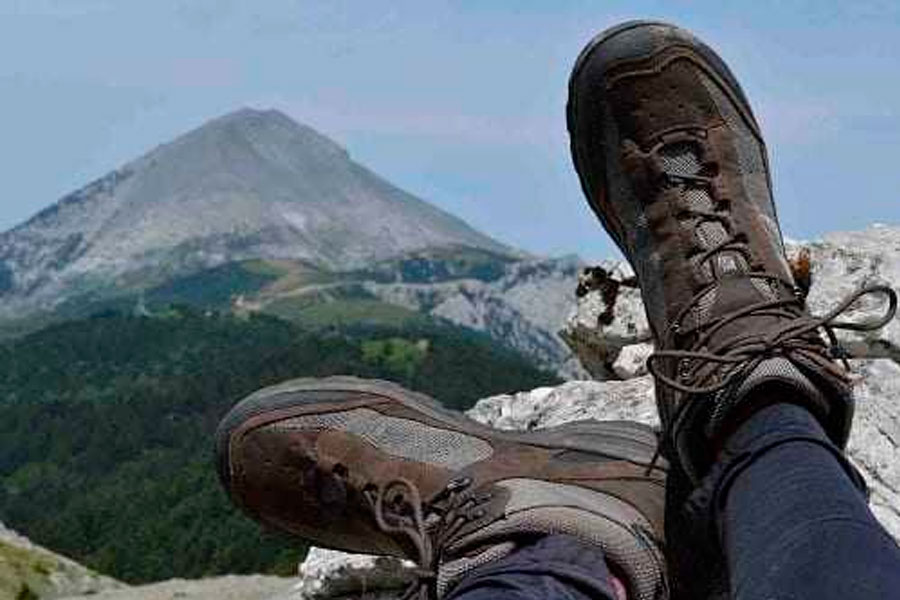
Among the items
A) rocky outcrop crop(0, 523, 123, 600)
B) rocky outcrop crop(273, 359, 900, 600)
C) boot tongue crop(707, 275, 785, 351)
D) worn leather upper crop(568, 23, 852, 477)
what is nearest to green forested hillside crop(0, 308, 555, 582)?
rocky outcrop crop(0, 523, 123, 600)

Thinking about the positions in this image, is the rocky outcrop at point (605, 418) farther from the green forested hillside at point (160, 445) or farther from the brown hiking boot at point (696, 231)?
the green forested hillside at point (160, 445)

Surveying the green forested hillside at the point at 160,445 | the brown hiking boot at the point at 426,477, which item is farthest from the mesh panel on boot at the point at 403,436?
the green forested hillside at the point at 160,445

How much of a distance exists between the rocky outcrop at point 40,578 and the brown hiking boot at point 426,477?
2061 cm

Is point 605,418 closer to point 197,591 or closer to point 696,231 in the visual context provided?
point 696,231

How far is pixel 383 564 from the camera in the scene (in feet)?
15.6

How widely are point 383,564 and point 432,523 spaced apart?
121 centimetres

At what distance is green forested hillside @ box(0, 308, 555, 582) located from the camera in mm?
107375

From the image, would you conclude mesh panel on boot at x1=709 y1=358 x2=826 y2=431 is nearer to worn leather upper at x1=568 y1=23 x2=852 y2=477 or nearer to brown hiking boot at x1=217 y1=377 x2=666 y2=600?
worn leather upper at x1=568 y1=23 x2=852 y2=477

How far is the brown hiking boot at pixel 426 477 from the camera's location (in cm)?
325

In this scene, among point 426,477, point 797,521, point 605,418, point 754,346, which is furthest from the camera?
point 605,418

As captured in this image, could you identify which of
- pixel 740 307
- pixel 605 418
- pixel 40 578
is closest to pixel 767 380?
pixel 740 307

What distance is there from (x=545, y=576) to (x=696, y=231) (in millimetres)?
1790

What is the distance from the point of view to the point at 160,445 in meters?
158

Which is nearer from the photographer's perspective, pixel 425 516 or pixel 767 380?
pixel 767 380
